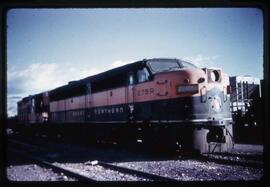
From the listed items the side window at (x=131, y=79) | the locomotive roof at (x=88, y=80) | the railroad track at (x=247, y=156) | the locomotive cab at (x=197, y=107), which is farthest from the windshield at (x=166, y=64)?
the railroad track at (x=247, y=156)

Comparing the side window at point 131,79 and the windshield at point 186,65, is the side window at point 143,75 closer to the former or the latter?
the side window at point 131,79

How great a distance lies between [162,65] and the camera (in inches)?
432

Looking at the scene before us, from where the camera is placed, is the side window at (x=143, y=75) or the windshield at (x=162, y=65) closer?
the windshield at (x=162, y=65)

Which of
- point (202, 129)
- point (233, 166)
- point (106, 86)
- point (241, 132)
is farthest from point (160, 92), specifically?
point (241, 132)

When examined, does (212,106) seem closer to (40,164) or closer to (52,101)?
(40,164)

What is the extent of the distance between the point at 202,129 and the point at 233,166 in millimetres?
1449

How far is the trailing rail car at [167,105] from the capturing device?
952cm

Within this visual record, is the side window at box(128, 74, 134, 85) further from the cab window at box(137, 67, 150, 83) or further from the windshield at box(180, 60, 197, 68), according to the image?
the windshield at box(180, 60, 197, 68)

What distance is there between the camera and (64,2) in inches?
200

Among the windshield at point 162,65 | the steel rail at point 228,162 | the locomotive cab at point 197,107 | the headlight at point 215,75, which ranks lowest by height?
the steel rail at point 228,162

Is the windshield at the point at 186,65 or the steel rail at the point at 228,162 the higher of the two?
the windshield at the point at 186,65

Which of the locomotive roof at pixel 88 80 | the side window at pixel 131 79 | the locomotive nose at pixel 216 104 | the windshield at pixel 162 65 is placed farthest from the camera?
the side window at pixel 131 79

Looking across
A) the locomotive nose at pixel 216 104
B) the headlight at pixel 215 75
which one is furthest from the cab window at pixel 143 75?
the locomotive nose at pixel 216 104

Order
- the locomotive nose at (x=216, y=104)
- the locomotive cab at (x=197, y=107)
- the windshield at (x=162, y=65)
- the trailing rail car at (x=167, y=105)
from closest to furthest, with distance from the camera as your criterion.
Result: the locomotive cab at (x=197, y=107)
the trailing rail car at (x=167, y=105)
the locomotive nose at (x=216, y=104)
the windshield at (x=162, y=65)
